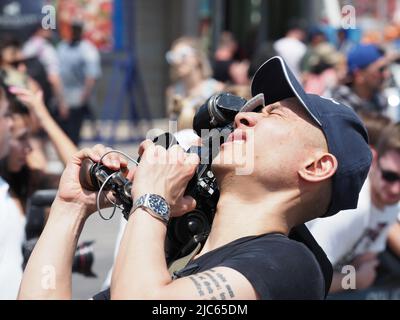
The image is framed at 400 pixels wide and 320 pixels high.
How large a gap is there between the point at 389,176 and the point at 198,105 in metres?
1.36

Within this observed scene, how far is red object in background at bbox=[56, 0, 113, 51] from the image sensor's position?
1155 centimetres

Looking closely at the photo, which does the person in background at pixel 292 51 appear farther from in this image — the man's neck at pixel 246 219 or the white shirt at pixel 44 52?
the man's neck at pixel 246 219

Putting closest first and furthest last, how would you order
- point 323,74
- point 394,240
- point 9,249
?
point 9,249, point 394,240, point 323,74

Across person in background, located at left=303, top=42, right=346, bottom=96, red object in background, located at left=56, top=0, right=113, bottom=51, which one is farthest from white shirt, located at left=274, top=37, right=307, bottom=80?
red object in background, located at left=56, top=0, right=113, bottom=51

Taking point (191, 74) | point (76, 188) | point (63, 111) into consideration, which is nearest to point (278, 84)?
point (76, 188)

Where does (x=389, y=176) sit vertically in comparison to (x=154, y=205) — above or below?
below

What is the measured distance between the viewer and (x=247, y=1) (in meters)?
14.6

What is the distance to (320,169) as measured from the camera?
228 cm

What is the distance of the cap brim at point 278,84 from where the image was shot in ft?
7.59

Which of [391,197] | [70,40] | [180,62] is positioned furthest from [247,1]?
[391,197]

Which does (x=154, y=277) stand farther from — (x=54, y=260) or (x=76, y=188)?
(x=76, y=188)

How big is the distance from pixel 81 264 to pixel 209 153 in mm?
1011
